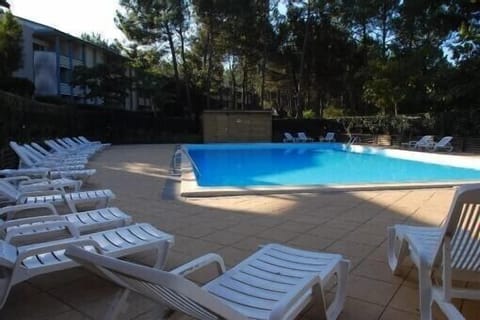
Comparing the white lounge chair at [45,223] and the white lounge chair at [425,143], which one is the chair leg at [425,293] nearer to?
the white lounge chair at [45,223]

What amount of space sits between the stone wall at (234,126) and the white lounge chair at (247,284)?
1986cm

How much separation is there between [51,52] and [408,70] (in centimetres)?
2068

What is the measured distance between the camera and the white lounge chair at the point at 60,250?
2.41 metres

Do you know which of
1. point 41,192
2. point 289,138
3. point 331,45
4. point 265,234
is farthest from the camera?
point 331,45

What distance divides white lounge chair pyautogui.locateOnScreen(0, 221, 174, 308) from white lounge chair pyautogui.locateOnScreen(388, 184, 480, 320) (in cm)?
176

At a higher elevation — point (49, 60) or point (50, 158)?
point (49, 60)

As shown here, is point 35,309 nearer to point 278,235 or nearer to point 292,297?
point 292,297

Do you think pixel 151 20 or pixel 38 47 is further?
pixel 38 47

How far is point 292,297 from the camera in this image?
1.83m

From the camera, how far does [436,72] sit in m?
19.2

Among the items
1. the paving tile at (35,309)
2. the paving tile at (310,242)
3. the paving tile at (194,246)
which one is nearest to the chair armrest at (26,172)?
the paving tile at (194,246)

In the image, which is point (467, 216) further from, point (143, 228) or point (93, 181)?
point (93, 181)

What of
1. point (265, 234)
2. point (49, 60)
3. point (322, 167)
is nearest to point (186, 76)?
point (49, 60)

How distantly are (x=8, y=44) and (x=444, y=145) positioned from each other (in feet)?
60.6
